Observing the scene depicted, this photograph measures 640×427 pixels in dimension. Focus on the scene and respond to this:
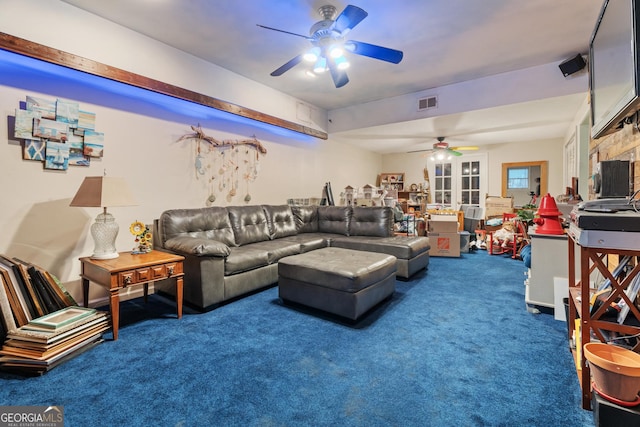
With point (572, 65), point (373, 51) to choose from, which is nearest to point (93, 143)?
point (373, 51)

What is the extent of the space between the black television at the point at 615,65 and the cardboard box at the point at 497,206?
5.20m

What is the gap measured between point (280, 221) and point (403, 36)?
2.83m

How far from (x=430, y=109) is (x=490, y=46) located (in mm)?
1367

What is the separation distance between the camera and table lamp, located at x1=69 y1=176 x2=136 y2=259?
2319mm

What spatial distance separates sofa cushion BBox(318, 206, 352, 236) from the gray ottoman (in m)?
1.68

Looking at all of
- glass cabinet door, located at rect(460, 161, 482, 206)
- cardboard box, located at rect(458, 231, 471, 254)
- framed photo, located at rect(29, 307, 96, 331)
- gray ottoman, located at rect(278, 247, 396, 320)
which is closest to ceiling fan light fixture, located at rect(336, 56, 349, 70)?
gray ottoman, located at rect(278, 247, 396, 320)

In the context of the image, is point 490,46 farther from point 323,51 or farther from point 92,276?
point 92,276

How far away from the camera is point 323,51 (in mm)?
2750

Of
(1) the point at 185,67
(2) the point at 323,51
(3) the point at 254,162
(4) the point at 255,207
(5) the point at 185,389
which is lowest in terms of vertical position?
(5) the point at 185,389

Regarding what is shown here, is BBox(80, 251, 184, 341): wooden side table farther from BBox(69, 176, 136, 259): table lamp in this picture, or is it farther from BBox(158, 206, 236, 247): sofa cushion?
BBox(158, 206, 236, 247): sofa cushion

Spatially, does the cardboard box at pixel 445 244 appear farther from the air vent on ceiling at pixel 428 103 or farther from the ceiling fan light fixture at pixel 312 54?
the ceiling fan light fixture at pixel 312 54

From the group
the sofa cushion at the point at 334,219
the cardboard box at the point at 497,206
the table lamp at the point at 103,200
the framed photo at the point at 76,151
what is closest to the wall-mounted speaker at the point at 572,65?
the sofa cushion at the point at 334,219

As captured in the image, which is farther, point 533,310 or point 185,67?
point 185,67

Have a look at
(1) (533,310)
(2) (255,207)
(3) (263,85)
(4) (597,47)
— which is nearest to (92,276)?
(2) (255,207)
